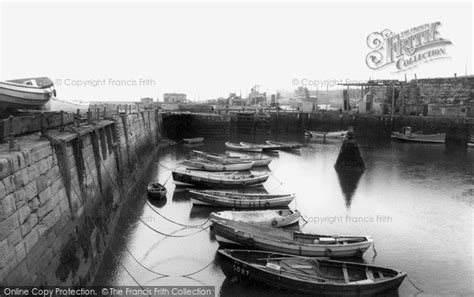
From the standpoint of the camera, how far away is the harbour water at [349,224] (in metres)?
14.8

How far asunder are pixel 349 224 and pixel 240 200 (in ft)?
21.2

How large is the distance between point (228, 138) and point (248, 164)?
28.5 m

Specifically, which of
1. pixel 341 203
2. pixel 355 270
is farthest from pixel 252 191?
pixel 355 270

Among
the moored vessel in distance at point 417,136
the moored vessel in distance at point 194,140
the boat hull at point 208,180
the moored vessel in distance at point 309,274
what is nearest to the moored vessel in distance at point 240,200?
the boat hull at point 208,180

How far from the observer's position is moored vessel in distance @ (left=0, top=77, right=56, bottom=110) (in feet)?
54.5

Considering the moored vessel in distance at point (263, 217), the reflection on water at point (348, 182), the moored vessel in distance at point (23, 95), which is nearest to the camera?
the moored vessel in distance at point (23, 95)

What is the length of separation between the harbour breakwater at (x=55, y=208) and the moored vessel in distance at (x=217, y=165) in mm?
12746

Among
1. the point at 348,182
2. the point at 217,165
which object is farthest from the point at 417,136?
the point at 217,165

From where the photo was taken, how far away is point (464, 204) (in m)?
26.3

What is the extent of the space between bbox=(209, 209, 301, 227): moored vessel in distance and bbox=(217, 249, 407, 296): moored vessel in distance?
11.7 feet

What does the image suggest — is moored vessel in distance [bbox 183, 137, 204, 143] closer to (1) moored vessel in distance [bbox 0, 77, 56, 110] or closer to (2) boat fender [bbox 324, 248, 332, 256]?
(1) moored vessel in distance [bbox 0, 77, 56, 110]

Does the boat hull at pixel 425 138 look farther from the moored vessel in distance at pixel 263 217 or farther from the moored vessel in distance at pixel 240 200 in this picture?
the moored vessel in distance at pixel 263 217

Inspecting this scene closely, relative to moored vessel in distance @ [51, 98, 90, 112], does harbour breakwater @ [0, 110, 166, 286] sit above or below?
below

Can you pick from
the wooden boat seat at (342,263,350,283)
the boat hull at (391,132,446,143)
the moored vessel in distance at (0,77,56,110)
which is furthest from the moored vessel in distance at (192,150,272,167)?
the boat hull at (391,132,446,143)
